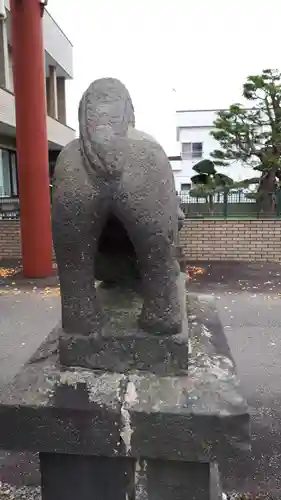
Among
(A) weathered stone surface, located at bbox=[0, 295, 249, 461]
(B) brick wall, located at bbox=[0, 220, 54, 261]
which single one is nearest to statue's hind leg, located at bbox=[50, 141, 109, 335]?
(A) weathered stone surface, located at bbox=[0, 295, 249, 461]

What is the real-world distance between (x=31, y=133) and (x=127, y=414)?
249 inches

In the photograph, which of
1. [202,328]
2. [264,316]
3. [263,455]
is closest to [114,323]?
[202,328]

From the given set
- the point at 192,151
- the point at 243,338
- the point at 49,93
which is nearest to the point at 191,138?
the point at 192,151

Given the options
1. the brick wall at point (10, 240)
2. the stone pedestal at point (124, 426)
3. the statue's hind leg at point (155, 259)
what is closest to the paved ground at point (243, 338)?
the stone pedestal at point (124, 426)

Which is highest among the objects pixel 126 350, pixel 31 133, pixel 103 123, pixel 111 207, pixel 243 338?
pixel 31 133

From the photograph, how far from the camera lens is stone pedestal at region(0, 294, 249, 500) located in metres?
1.36

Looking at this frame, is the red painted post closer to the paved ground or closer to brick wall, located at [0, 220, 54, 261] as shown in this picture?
the paved ground

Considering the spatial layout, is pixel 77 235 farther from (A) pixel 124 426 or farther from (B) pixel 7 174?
(B) pixel 7 174

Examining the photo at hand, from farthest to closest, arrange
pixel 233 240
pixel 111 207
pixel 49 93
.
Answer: pixel 49 93, pixel 233 240, pixel 111 207

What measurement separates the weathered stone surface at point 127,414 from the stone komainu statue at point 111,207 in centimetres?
18

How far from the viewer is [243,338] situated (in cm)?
470

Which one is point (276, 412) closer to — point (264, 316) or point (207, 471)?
point (207, 471)

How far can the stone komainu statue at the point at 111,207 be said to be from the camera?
4.49ft

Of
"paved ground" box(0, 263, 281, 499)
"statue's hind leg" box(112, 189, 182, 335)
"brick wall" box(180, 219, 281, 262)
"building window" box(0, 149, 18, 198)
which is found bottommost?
"paved ground" box(0, 263, 281, 499)
